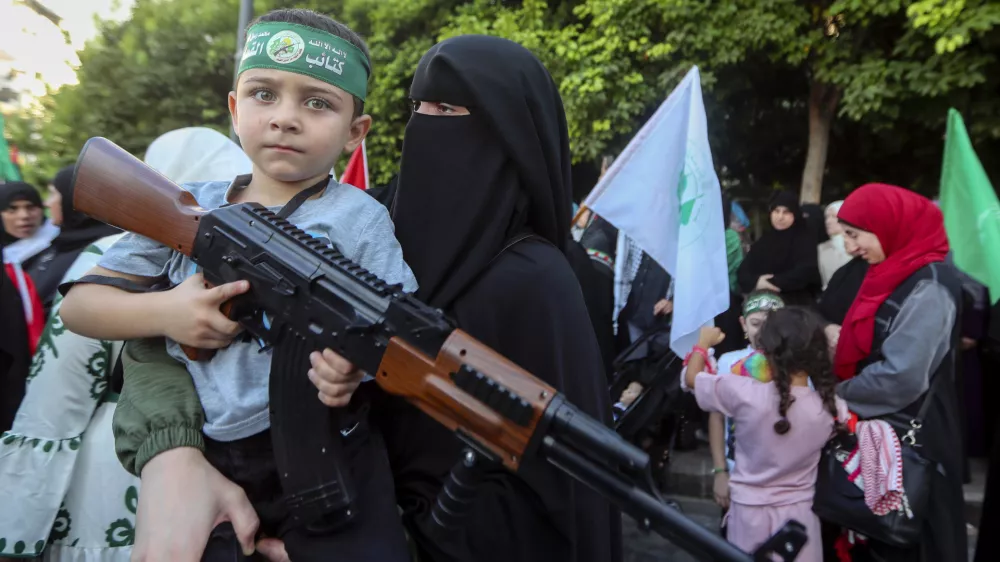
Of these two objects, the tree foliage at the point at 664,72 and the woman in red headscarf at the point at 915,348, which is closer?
the woman in red headscarf at the point at 915,348

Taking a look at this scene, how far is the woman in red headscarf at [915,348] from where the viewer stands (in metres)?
3.15

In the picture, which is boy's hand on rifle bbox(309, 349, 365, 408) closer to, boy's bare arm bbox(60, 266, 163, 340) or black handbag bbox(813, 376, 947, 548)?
boy's bare arm bbox(60, 266, 163, 340)

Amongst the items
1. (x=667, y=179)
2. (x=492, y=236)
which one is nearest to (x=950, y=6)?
(x=667, y=179)

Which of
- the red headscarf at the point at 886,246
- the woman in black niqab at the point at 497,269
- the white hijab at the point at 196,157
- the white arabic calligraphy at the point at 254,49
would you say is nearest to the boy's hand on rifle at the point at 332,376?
the woman in black niqab at the point at 497,269

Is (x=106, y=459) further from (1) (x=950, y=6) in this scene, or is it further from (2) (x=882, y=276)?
(1) (x=950, y=6)

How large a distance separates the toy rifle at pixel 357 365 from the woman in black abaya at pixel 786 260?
208 inches

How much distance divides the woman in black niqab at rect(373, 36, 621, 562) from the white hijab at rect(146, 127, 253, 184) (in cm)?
106

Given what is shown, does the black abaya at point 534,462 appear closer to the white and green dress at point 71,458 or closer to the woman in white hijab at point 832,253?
the white and green dress at point 71,458

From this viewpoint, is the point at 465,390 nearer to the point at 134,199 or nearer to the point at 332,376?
the point at 332,376

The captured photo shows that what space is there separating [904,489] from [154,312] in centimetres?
297

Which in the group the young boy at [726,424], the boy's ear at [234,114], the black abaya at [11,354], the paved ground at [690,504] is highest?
the boy's ear at [234,114]

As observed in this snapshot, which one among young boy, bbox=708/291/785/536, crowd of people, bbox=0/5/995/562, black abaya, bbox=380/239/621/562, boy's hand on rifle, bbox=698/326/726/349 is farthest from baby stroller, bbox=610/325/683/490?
black abaya, bbox=380/239/621/562

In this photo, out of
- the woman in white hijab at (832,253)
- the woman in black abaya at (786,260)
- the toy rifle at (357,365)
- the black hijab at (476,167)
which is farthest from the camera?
the woman in white hijab at (832,253)

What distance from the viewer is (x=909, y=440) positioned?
125 inches
